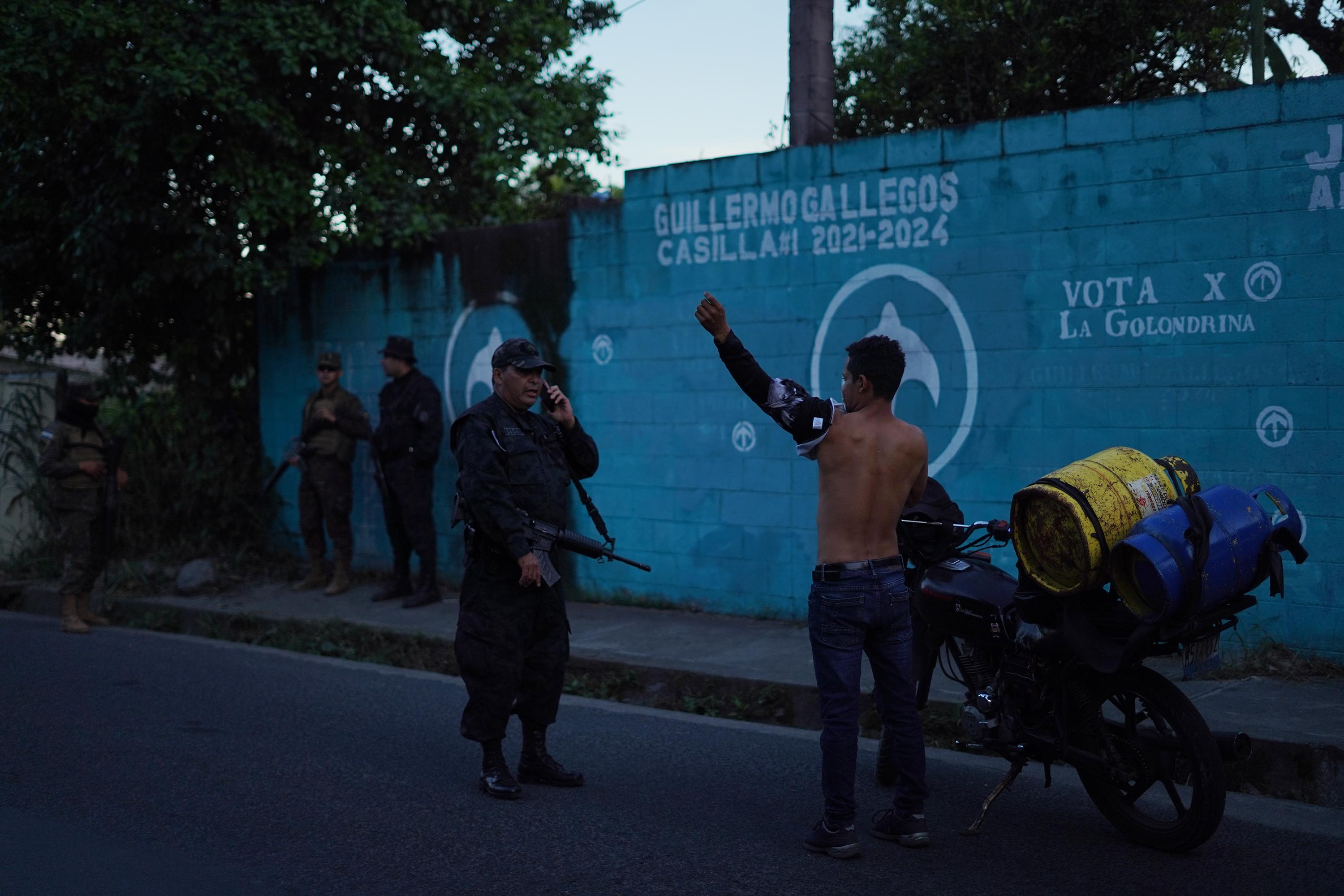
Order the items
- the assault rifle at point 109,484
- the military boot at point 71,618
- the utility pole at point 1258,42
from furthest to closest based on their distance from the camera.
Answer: the assault rifle at point 109,484 → the military boot at point 71,618 → the utility pole at point 1258,42

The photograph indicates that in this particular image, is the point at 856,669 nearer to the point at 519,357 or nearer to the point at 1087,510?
the point at 1087,510

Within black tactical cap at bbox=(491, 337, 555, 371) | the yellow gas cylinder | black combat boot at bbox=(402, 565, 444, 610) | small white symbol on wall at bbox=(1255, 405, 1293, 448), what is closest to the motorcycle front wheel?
the yellow gas cylinder

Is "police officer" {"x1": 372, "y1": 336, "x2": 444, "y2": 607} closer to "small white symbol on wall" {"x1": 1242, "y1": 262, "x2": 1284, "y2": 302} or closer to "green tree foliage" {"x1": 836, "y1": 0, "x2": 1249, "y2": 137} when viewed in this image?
"green tree foliage" {"x1": 836, "y1": 0, "x2": 1249, "y2": 137}

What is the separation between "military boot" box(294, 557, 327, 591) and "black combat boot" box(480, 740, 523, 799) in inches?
223

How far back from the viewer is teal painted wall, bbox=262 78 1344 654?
6.77m

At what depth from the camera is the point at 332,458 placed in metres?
10.4

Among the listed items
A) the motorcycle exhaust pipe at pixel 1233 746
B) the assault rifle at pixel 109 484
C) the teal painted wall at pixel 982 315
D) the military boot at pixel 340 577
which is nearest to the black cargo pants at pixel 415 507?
the teal painted wall at pixel 982 315

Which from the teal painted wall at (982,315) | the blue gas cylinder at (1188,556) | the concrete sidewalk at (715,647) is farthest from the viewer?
the teal painted wall at (982,315)

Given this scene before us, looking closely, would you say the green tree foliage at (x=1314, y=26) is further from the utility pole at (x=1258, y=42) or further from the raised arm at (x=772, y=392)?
the raised arm at (x=772, y=392)

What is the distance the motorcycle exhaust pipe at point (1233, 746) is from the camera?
4.28m

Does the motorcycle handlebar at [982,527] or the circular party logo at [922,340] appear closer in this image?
the motorcycle handlebar at [982,527]

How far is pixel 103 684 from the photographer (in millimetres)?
7332

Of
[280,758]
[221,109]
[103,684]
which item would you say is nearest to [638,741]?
[280,758]

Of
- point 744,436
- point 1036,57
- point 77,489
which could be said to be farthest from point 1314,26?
point 77,489
